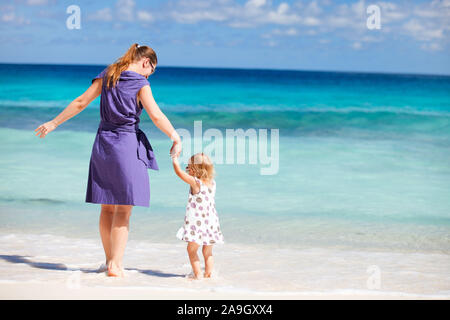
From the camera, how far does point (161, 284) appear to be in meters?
3.09

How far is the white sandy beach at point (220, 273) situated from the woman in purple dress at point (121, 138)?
13.0 inches

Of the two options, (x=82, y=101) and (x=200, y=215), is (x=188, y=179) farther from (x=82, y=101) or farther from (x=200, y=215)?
(x=82, y=101)

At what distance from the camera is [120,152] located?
123 inches

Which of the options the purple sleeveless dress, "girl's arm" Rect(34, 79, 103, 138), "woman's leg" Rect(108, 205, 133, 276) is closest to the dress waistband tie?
the purple sleeveless dress

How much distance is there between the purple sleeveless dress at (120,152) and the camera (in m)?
3.11

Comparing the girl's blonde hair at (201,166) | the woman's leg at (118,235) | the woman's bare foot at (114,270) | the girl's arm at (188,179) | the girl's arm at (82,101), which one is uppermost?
the girl's arm at (82,101)

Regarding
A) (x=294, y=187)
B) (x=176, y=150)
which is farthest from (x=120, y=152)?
(x=294, y=187)

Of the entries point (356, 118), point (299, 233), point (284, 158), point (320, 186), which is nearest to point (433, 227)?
point (299, 233)

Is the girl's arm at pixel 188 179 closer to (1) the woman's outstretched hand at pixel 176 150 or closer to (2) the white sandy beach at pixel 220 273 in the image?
(1) the woman's outstretched hand at pixel 176 150

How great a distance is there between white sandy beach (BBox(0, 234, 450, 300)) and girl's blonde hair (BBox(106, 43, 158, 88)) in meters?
1.04

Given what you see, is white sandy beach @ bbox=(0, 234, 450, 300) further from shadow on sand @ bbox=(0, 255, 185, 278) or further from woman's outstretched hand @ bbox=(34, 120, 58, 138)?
woman's outstretched hand @ bbox=(34, 120, 58, 138)

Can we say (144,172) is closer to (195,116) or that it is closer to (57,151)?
(57,151)

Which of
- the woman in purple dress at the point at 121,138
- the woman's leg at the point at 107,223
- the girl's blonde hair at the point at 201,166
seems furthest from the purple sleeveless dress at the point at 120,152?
the girl's blonde hair at the point at 201,166

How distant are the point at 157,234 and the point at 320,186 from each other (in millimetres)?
2864
